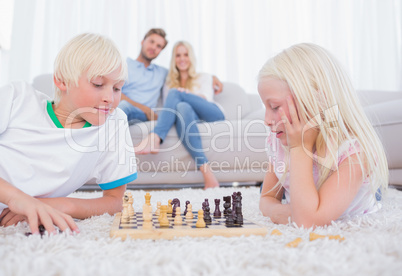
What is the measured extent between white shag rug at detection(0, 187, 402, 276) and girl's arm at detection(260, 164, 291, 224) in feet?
0.53

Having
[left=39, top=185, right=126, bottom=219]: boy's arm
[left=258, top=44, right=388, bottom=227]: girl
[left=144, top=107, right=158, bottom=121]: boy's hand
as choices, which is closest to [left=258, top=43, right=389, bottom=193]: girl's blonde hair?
[left=258, top=44, right=388, bottom=227]: girl

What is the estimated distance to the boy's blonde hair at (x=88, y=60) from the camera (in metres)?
1.06

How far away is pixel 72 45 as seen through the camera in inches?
43.1

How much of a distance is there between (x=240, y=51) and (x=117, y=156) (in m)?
2.94

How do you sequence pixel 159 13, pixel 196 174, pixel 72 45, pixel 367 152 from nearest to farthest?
pixel 367 152 < pixel 72 45 < pixel 196 174 < pixel 159 13

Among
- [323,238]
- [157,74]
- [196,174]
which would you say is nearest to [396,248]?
[323,238]

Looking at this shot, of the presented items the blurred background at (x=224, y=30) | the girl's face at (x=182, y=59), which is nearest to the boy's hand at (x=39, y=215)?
the girl's face at (x=182, y=59)

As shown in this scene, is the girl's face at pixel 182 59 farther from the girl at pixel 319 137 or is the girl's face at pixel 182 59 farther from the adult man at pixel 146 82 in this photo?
the girl at pixel 319 137

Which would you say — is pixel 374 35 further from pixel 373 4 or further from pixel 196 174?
pixel 196 174

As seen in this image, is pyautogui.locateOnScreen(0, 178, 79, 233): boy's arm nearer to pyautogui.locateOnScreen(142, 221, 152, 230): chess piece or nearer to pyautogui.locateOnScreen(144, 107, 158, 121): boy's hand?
pyautogui.locateOnScreen(142, 221, 152, 230): chess piece

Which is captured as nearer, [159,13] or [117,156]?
[117,156]

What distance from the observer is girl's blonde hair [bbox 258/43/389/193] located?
95 cm

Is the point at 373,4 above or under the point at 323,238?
above

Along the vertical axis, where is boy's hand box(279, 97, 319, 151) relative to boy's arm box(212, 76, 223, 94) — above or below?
below
